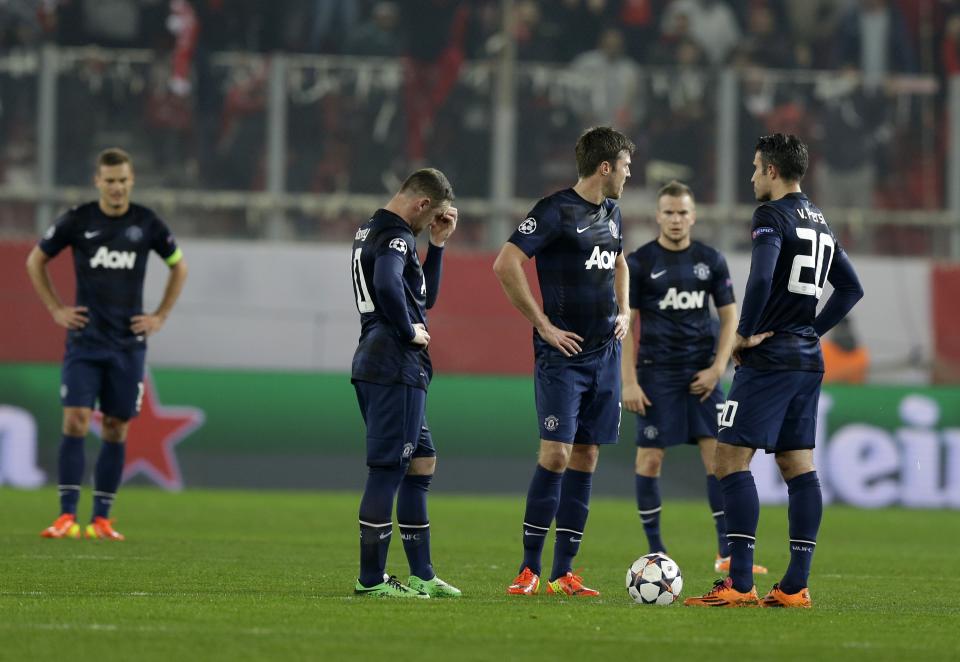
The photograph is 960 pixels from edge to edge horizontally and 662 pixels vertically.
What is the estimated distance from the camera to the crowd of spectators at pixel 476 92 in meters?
20.7

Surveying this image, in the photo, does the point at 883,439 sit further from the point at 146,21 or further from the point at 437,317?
the point at 146,21

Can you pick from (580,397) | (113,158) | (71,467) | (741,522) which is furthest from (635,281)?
(71,467)

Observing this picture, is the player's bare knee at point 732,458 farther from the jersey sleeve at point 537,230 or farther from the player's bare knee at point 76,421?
the player's bare knee at point 76,421

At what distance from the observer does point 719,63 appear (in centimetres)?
2214

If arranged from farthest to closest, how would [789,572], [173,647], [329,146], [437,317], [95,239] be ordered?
[329,146]
[437,317]
[95,239]
[789,572]
[173,647]

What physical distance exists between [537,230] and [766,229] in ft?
3.71

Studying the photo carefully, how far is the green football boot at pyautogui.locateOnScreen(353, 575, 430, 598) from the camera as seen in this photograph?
7562 mm

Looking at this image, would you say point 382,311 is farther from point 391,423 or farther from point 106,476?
point 106,476

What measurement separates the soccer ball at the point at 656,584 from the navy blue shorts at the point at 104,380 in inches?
192

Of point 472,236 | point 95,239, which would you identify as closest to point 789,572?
point 95,239

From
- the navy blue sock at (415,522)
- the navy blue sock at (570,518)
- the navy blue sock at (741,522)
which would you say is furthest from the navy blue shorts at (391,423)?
the navy blue sock at (741,522)

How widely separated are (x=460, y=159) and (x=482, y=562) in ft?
37.7

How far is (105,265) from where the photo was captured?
1124 centimetres

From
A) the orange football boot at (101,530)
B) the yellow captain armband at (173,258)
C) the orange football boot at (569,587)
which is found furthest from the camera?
the yellow captain armband at (173,258)
